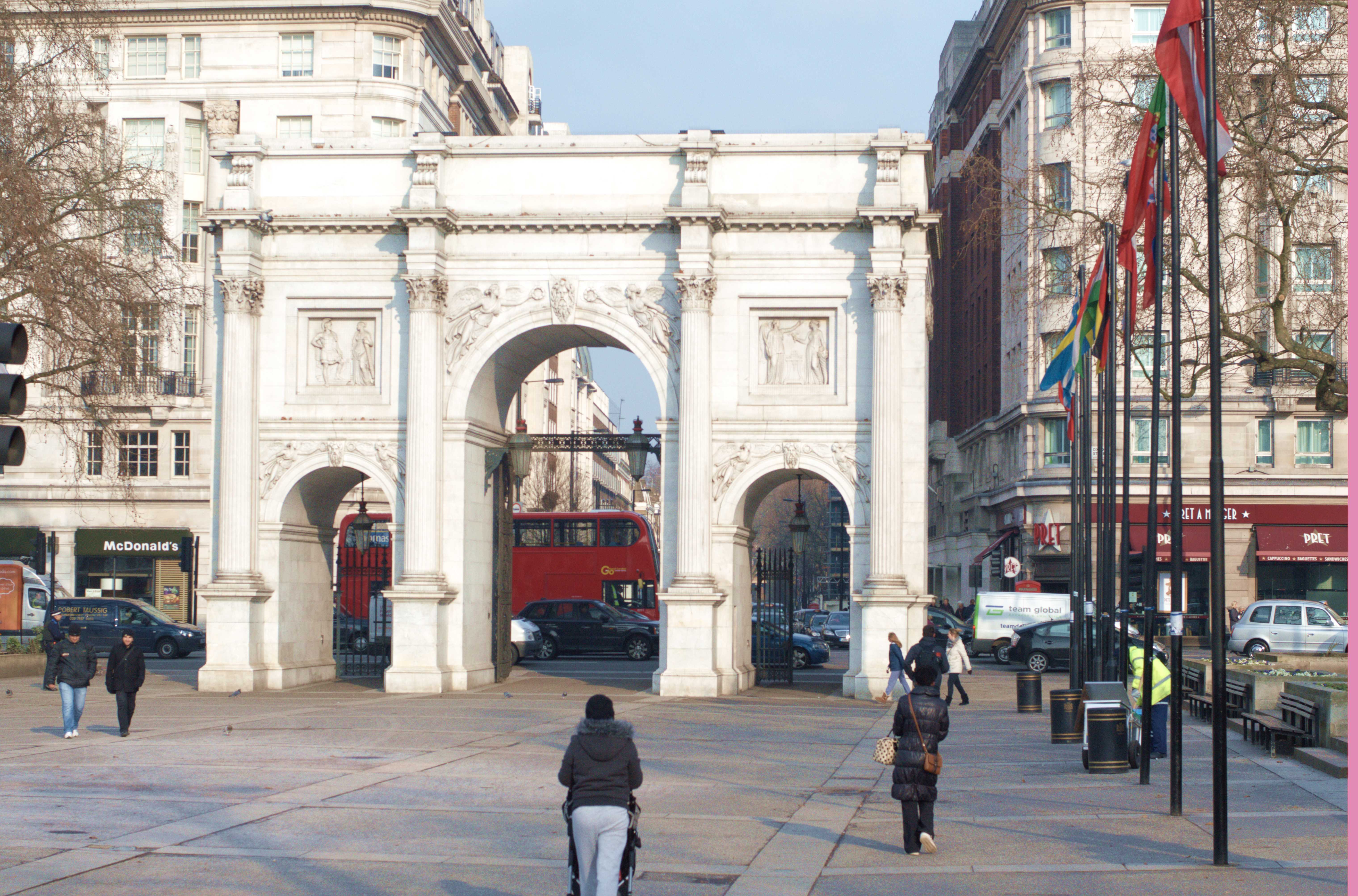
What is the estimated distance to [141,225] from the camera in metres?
35.3

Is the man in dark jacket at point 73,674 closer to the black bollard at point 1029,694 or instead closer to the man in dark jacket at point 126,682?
the man in dark jacket at point 126,682

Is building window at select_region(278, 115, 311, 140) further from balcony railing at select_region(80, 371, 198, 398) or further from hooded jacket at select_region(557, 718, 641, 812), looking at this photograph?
hooded jacket at select_region(557, 718, 641, 812)

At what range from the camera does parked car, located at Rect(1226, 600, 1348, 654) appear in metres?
43.1

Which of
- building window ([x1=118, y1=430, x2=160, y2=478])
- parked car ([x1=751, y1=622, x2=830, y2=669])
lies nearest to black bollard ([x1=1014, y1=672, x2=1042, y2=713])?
parked car ([x1=751, y1=622, x2=830, y2=669])

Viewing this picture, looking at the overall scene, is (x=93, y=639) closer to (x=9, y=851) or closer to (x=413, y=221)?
(x=413, y=221)

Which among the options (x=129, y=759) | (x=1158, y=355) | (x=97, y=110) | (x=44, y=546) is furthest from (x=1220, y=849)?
(x=44, y=546)

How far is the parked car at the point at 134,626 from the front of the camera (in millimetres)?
47406

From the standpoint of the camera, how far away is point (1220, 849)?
12109mm

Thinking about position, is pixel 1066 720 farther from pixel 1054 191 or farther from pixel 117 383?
pixel 117 383

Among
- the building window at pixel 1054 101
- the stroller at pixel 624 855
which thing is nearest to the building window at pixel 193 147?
the building window at pixel 1054 101

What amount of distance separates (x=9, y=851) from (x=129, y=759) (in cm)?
723

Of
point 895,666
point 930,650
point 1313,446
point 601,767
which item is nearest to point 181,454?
point 895,666

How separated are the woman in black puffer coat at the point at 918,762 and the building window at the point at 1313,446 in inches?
1889

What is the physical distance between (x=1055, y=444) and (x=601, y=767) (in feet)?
170
